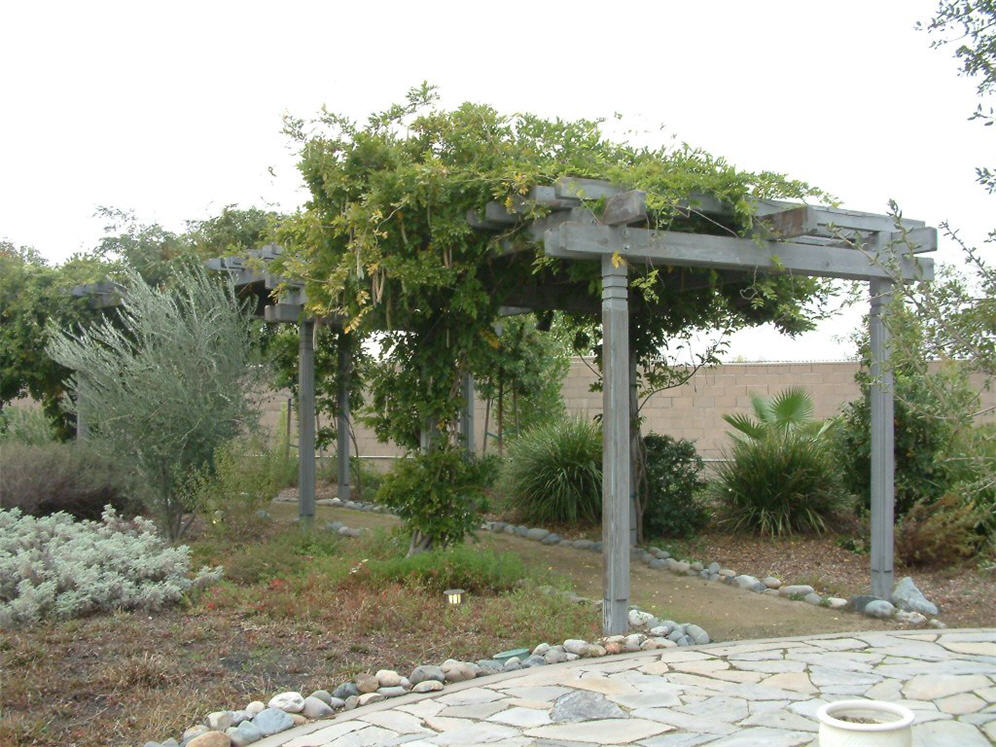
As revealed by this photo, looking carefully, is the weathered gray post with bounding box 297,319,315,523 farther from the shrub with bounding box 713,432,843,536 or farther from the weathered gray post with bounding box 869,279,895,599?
the weathered gray post with bounding box 869,279,895,599

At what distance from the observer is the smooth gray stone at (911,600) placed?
688cm

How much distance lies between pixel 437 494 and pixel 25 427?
9016mm

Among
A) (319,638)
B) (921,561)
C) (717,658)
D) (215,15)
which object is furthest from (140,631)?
(921,561)

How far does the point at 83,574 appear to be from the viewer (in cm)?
637

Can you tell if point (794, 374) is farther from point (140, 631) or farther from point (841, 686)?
point (140, 631)

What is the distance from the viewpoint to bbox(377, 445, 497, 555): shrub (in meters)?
7.79

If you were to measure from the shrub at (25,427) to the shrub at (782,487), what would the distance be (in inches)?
361

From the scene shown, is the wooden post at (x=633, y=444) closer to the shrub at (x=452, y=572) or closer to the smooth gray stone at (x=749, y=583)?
the smooth gray stone at (x=749, y=583)

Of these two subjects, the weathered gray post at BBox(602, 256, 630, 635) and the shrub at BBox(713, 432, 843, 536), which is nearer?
the weathered gray post at BBox(602, 256, 630, 635)

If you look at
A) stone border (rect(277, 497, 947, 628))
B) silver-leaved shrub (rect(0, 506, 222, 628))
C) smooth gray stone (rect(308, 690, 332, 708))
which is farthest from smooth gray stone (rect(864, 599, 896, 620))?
silver-leaved shrub (rect(0, 506, 222, 628))

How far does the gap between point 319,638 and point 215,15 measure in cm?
390

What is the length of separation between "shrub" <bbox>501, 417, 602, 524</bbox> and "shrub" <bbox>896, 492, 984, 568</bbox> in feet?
10.3

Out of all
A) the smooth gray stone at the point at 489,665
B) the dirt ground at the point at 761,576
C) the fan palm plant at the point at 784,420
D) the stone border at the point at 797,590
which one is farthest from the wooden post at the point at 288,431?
the smooth gray stone at the point at 489,665

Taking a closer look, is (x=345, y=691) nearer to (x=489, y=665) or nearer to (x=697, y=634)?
(x=489, y=665)
